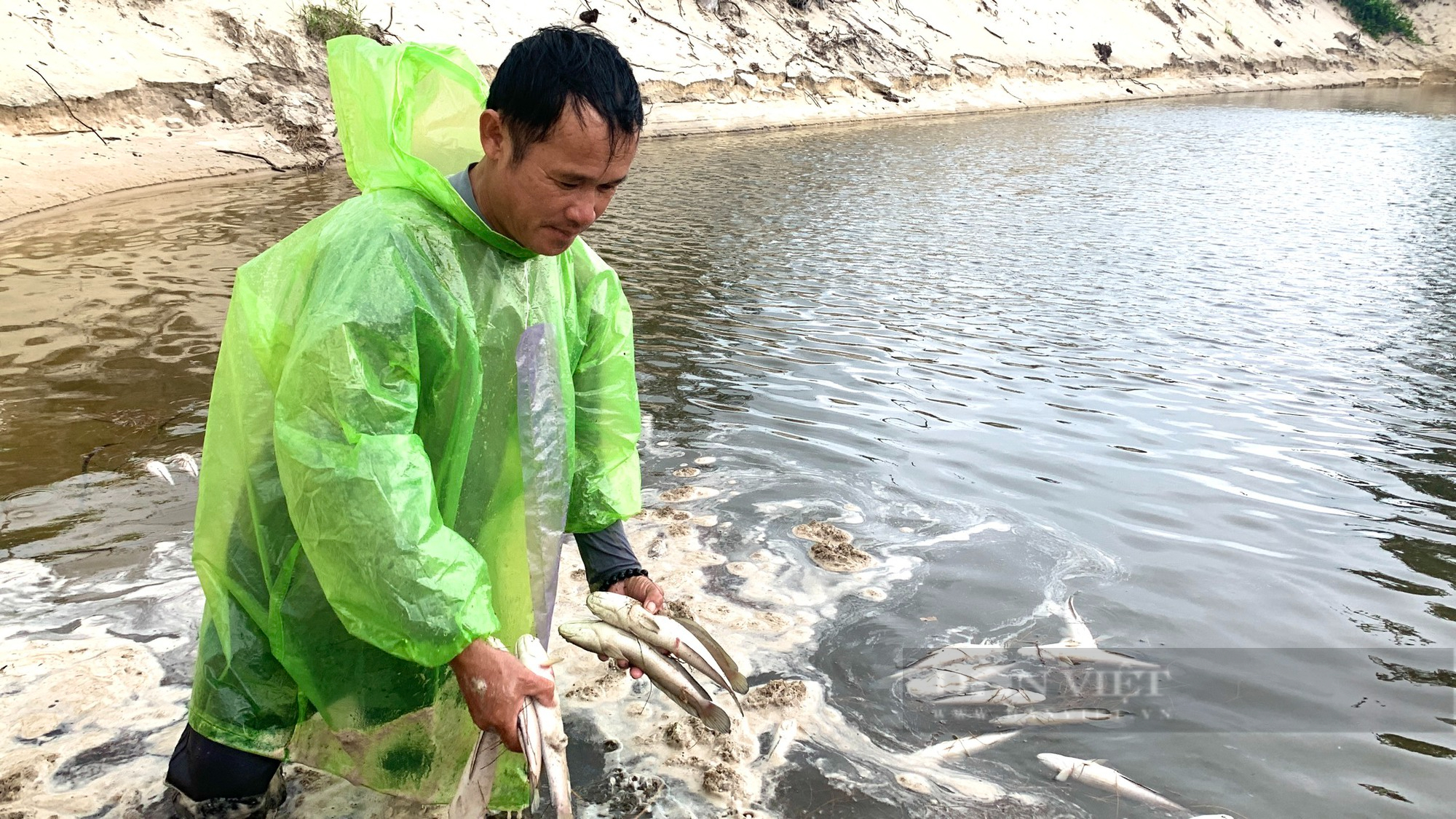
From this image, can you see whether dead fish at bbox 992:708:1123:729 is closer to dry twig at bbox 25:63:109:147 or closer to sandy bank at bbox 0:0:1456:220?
sandy bank at bbox 0:0:1456:220

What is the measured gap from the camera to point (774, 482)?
5078 millimetres

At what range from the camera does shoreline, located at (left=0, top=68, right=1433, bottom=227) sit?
38.0 feet

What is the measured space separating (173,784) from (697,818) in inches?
47.2

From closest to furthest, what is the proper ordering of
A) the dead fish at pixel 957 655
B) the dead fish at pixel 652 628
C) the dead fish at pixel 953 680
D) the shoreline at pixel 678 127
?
the dead fish at pixel 652 628 → the dead fish at pixel 953 680 → the dead fish at pixel 957 655 → the shoreline at pixel 678 127

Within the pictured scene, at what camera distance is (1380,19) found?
45594mm

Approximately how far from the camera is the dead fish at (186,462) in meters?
4.92

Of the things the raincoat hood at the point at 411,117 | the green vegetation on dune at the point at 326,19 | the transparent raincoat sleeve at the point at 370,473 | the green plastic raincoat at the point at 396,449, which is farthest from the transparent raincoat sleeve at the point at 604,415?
the green vegetation on dune at the point at 326,19

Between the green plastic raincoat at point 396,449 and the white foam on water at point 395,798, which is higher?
the green plastic raincoat at point 396,449

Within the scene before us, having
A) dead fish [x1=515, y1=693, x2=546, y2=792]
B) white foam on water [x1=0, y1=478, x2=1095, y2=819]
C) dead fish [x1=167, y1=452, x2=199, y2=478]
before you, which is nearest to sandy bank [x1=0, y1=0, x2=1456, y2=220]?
dead fish [x1=167, y1=452, x2=199, y2=478]

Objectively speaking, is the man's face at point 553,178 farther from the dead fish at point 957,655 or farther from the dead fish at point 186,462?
the dead fish at point 186,462

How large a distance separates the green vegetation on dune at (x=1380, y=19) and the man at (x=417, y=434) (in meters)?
53.3

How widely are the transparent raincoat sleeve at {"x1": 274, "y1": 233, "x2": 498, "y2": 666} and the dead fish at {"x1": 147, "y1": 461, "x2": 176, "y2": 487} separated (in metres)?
3.39

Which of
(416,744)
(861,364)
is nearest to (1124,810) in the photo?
(416,744)

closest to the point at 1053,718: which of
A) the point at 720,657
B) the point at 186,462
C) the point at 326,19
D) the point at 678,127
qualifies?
the point at 720,657
